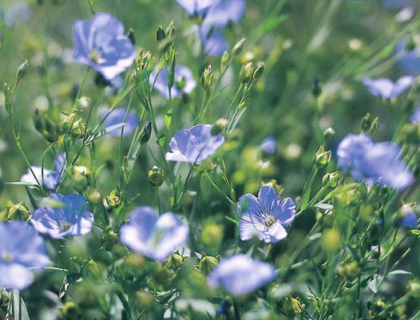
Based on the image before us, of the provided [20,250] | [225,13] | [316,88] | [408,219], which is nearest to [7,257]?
[20,250]

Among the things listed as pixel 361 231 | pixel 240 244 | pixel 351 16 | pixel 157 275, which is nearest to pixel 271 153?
pixel 240 244

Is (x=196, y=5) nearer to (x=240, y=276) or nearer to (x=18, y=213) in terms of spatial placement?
(x=18, y=213)

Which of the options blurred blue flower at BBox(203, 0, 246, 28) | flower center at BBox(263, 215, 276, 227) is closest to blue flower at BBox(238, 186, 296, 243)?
flower center at BBox(263, 215, 276, 227)

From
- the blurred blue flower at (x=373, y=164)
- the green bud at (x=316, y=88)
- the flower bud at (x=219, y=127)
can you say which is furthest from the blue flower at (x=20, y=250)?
the green bud at (x=316, y=88)

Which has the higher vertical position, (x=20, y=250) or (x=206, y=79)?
(x=206, y=79)

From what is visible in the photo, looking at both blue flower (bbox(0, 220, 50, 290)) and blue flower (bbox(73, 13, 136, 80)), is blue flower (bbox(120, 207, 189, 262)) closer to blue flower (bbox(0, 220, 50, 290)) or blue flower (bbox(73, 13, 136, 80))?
blue flower (bbox(0, 220, 50, 290))

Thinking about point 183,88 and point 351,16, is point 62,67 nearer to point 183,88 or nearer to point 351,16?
point 183,88
